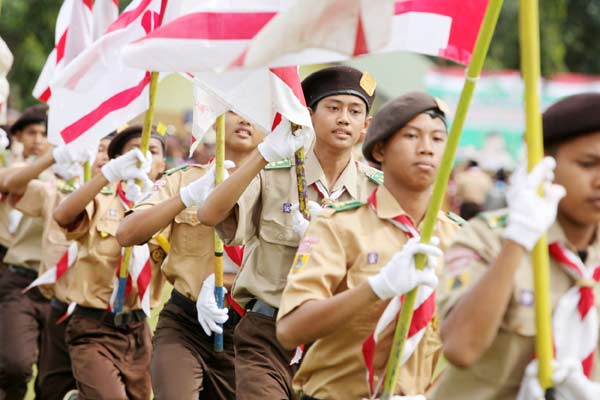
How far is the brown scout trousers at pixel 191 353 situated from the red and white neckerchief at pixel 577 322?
3.19m

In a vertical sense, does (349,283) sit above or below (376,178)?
above

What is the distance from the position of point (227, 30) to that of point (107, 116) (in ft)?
7.96

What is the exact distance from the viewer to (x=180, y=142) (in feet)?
67.4

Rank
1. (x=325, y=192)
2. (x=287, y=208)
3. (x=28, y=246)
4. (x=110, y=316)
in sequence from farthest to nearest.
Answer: (x=28, y=246), (x=110, y=316), (x=325, y=192), (x=287, y=208)

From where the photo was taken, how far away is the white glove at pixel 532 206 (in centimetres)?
383

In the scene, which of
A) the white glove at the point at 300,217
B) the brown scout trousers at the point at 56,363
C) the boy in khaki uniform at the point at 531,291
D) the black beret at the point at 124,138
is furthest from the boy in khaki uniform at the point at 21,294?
the boy in khaki uniform at the point at 531,291

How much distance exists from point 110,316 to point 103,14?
77.9 inches

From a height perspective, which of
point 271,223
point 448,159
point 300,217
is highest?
point 448,159

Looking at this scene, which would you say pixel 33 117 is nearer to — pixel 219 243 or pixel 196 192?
pixel 219 243

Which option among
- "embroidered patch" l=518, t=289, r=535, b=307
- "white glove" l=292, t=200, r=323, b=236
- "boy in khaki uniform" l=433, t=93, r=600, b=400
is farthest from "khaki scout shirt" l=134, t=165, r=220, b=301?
"embroidered patch" l=518, t=289, r=535, b=307

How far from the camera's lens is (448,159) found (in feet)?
14.1

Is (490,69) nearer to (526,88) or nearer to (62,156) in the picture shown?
(62,156)

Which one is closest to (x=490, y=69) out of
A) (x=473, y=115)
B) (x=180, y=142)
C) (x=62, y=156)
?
(x=473, y=115)

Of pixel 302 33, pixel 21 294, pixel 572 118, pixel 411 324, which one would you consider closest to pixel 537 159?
pixel 572 118
